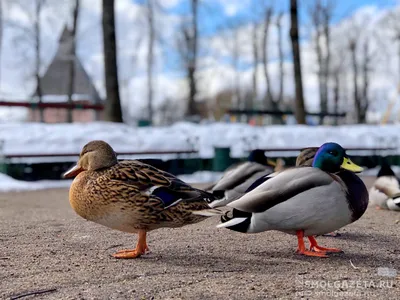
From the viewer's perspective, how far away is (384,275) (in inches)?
131

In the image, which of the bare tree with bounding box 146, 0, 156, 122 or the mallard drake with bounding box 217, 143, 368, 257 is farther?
the bare tree with bounding box 146, 0, 156, 122

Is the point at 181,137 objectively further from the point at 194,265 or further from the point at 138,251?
the point at 194,265

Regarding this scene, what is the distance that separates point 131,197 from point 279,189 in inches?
39.4

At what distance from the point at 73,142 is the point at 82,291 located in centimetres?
931

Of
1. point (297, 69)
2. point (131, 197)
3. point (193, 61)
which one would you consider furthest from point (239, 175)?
point (193, 61)

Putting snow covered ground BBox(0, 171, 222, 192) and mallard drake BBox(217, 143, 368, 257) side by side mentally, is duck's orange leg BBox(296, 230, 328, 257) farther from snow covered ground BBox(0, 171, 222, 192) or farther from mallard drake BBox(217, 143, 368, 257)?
snow covered ground BBox(0, 171, 222, 192)

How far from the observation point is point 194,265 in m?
3.64

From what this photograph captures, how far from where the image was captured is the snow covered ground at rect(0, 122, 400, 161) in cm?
A: 1183

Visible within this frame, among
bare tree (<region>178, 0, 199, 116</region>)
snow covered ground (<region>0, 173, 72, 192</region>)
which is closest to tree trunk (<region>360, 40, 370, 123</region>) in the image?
bare tree (<region>178, 0, 199, 116</region>)

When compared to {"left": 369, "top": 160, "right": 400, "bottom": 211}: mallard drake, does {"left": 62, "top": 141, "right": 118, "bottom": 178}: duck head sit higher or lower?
higher

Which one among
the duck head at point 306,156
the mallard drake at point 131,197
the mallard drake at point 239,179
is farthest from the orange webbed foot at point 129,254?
the mallard drake at point 239,179

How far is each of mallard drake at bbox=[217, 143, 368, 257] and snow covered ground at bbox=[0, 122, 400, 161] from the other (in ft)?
27.5

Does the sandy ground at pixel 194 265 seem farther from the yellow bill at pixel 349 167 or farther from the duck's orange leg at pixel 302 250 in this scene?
the yellow bill at pixel 349 167

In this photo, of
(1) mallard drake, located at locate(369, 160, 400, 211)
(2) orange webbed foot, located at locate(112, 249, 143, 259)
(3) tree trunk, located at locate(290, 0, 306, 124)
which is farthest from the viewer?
(3) tree trunk, located at locate(290, 0, 306, 124)
